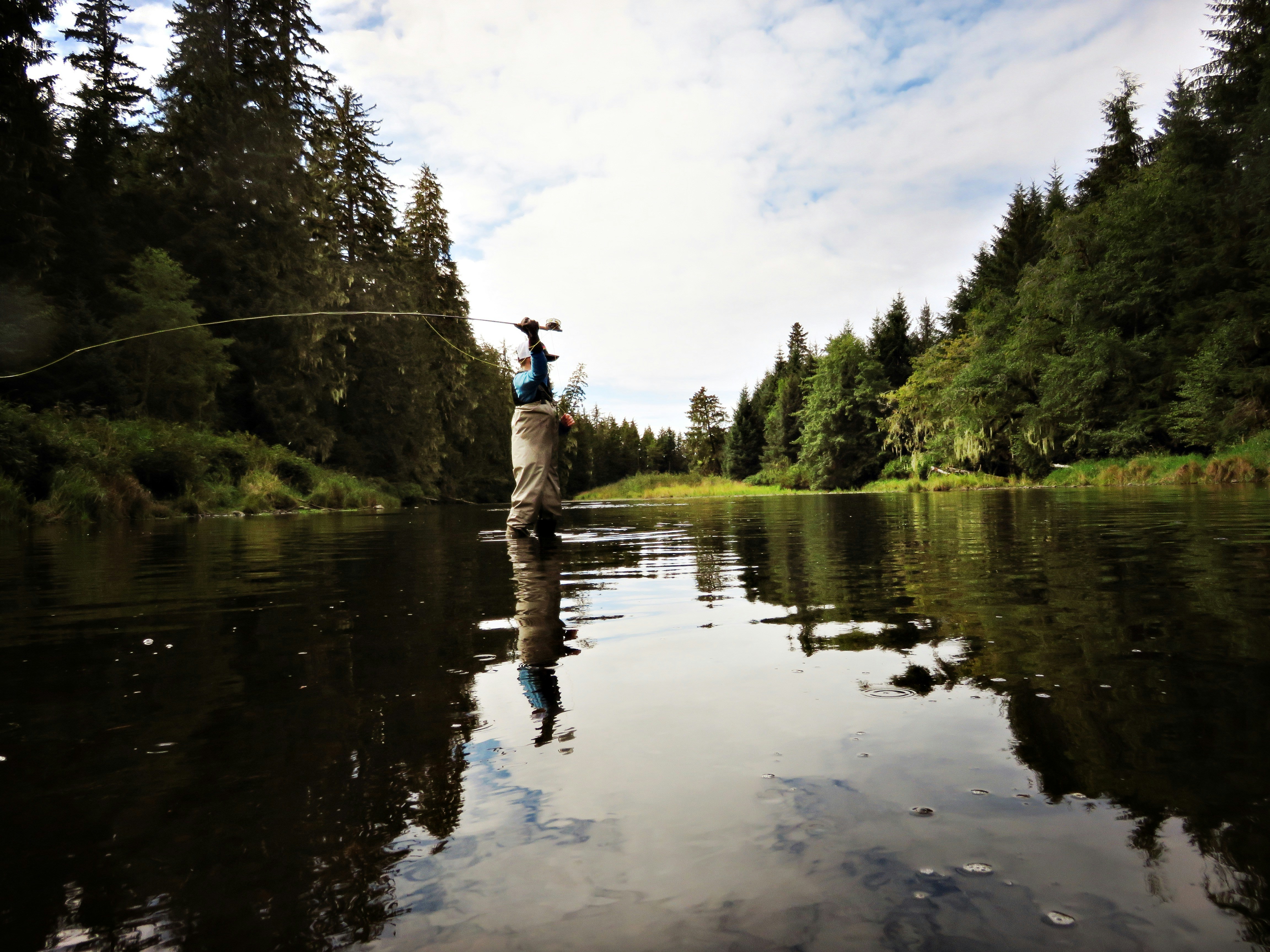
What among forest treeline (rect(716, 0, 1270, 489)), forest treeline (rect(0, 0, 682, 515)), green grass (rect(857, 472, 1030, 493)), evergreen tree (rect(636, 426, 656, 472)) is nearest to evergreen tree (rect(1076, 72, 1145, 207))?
forest treeline (rect(716, 0, 1270, 489))

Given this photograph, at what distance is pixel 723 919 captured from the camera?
1.18 meters

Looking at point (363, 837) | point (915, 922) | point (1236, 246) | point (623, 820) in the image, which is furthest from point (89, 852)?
point (1236, 246)

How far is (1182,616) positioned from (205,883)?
12.4 ft

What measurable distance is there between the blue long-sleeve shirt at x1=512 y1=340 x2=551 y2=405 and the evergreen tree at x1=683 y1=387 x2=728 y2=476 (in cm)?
9477

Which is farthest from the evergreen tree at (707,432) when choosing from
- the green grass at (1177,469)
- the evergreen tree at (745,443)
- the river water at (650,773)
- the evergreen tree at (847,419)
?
the river water at (650,773)

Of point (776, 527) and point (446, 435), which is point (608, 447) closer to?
point (446, 435)

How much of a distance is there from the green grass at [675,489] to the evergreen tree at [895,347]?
1322 centimetres

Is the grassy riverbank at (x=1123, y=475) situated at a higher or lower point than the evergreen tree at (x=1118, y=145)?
lower

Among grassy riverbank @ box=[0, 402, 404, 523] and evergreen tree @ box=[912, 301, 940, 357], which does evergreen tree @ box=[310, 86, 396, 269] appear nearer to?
grassy riverbank @ box=[0, 402, 404, 523]

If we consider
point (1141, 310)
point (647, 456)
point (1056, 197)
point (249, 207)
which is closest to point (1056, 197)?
point (1056, 197)

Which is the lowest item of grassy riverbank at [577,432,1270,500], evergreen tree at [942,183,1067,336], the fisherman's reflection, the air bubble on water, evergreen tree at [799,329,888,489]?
the air bubble on water

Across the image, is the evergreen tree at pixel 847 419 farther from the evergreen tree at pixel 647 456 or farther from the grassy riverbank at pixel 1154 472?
the evergreen tree at pixel 647 456

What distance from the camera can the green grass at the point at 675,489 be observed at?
2318 inches

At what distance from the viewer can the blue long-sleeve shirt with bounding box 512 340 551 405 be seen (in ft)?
28.2
